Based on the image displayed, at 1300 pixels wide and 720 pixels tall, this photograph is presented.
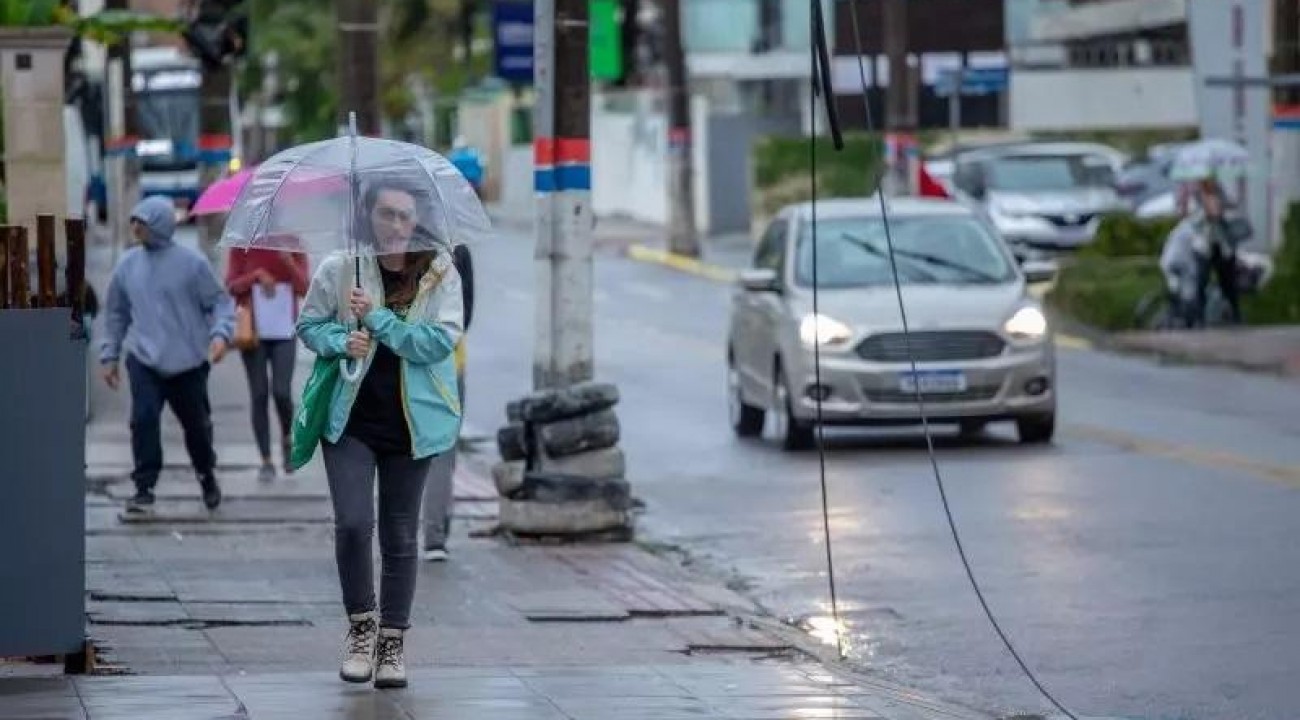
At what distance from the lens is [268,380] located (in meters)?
17.5

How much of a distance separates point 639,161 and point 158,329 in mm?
48637

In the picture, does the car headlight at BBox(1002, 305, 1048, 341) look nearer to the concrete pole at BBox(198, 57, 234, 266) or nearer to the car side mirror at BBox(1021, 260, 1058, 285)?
the car side mirror at BBox(1021, 260, 1058, 285)

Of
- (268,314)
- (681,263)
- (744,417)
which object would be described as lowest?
(681,263)

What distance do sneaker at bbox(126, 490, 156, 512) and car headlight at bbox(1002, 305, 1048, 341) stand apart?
266 inches

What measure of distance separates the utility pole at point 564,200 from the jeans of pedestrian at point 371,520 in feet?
18.1

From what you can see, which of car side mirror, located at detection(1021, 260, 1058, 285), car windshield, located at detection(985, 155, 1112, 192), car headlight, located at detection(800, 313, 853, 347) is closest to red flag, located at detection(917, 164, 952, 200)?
car windshield, located at detection(985, 155, 1112, 192)

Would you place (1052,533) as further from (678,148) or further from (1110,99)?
(1110,99)

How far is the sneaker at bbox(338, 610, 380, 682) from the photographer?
9656mm

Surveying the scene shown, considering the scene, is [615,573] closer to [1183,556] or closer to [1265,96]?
[1183,556]

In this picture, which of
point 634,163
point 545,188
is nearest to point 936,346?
point 545,188

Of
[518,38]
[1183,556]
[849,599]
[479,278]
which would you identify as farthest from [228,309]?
[518,38]

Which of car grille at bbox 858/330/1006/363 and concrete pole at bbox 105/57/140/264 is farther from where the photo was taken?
concrete pole at bbox 105/57/140/264

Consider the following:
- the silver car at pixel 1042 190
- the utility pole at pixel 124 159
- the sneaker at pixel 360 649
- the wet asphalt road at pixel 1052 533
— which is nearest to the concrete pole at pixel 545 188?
the wet asphalt road at pixel 1052 533

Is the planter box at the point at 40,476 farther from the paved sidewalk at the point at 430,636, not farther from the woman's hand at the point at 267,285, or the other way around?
the woman's hand at the point at 267,285
